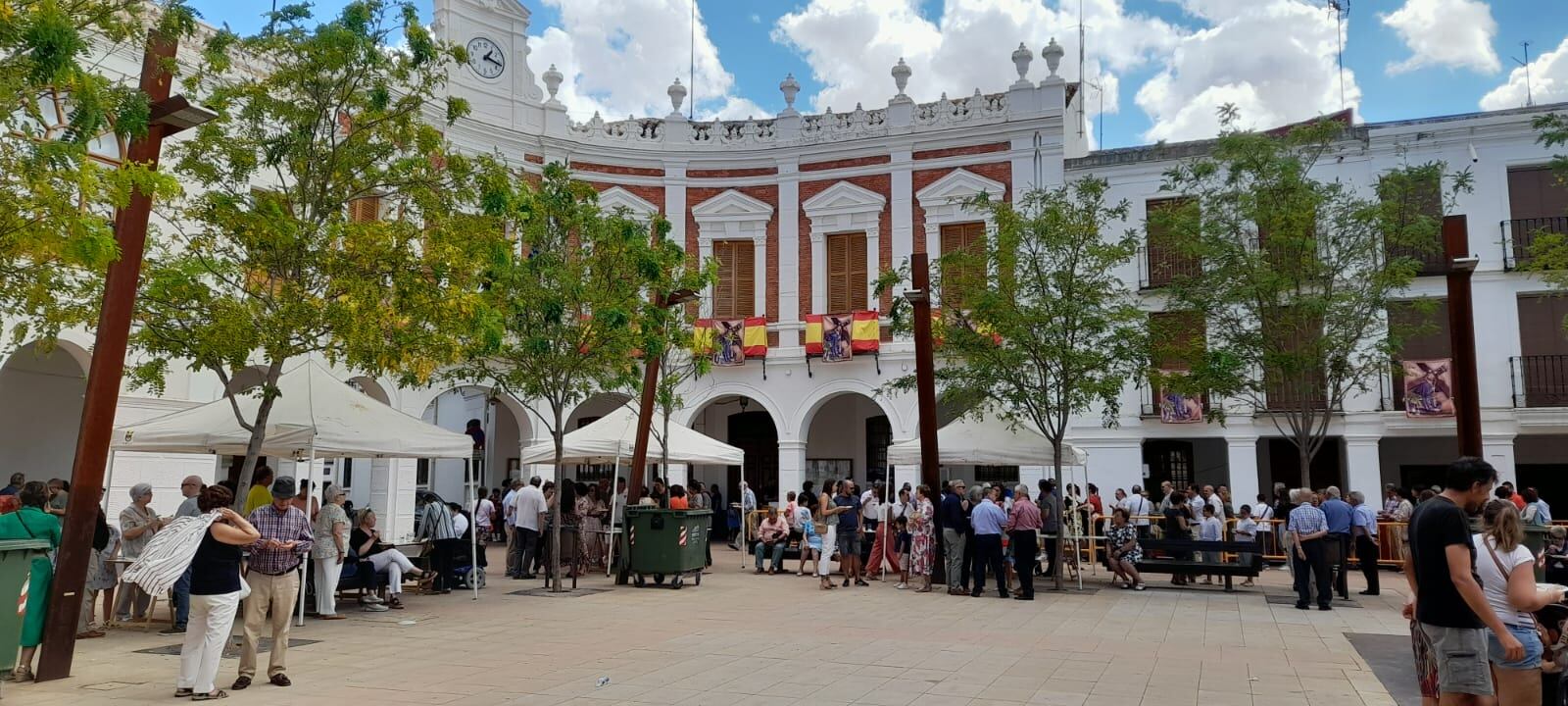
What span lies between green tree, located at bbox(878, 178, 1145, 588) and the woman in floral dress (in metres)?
1.82

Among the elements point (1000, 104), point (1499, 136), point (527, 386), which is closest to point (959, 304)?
point (527, 386)

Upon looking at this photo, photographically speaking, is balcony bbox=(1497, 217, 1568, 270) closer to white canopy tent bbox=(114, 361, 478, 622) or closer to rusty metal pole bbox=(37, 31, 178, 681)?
white canopy tent bbox=(114, 361, 478, 622)

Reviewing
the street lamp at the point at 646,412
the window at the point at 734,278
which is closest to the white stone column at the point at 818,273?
the window at the point at 734,278

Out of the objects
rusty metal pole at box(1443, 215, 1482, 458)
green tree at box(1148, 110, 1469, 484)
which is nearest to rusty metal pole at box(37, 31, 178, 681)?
rusty metal pole at box(1443, 215, 1482, 458)

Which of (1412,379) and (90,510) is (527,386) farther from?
(1412,379)

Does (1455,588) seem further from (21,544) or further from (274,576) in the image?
(21,544)

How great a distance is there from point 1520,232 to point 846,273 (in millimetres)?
14182

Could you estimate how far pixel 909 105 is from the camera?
1002 inches

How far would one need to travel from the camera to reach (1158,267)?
79.1 feet

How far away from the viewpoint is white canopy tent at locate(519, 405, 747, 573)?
17.8m

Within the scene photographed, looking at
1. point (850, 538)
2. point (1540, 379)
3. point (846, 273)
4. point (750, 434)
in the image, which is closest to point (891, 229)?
point (846, 273)

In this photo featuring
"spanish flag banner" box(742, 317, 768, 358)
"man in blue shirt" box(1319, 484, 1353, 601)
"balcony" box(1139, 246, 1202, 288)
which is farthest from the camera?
"spanish flag banner" box(742, 317, 768, 358)

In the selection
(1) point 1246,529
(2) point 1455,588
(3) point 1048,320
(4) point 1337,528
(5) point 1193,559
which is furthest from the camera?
(1) point 1246,529

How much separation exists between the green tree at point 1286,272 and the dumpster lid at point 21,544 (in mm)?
14253
